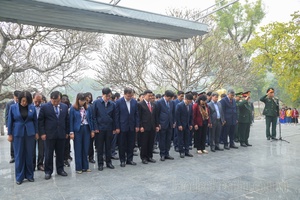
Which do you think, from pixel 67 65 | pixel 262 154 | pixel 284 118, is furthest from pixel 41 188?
pixel 284 118

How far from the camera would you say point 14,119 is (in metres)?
4.16

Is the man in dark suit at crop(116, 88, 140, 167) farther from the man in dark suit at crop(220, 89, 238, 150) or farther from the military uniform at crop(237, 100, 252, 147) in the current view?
the military uniform at crop(237, 100, 252, 147)

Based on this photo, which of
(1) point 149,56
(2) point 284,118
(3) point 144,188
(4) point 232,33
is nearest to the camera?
(3) point 144,188

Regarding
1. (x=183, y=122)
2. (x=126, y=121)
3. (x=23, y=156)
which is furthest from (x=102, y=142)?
(x=183, y=122)

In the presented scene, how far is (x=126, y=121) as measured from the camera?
5051 millimetres

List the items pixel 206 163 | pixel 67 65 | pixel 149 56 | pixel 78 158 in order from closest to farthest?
pixel 78 158
pixel 206 163
pixel 67 65
pixel 149 56

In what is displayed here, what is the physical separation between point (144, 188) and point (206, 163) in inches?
78.6

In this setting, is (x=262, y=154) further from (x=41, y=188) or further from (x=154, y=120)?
(x=41, y=188)

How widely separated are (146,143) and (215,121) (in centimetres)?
225

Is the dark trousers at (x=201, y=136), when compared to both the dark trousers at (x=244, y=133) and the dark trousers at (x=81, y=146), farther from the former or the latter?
the dark trousers at (x=81, y=146)

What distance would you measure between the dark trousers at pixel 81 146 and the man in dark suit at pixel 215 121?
11.2 ft

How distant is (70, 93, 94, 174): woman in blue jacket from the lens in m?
4.58

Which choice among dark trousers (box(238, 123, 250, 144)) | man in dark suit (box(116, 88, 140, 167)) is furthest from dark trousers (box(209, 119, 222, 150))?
man in dark suit (box(116, 88, 140, 167))

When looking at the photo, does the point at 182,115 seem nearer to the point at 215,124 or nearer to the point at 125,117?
the point at 215,124
